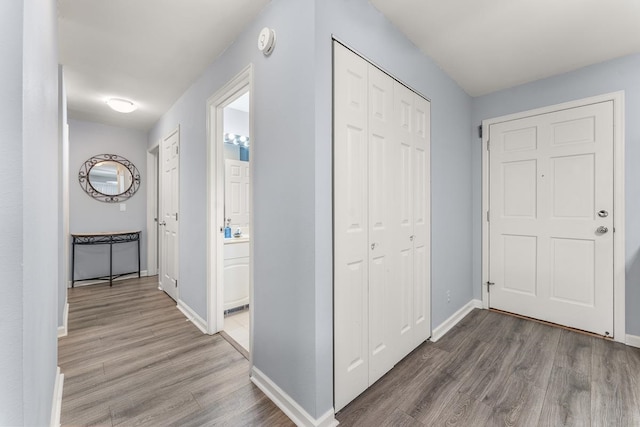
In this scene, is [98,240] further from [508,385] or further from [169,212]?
[508,385]

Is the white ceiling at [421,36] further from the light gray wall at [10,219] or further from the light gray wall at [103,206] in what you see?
the light gray wall at [103,206]

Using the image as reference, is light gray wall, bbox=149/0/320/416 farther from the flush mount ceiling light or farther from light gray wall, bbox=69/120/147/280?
light gray wall, bbox=69/120/147/280

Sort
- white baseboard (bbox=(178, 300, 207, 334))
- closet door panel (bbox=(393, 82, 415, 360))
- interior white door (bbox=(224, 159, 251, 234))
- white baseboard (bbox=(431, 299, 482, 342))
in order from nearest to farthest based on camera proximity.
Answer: closet door panel (bbox=(393, 82, 415, 360)) < white baseboard (bbox=(431, 299, 482, 342)) < white baseboard (bbox=(178, 300, 207, 334)) < interior white door (bbox=(224, 159, 251, 234))

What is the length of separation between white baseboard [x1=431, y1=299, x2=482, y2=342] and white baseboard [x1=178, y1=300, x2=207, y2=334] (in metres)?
2.11

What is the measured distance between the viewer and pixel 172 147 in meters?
3.33

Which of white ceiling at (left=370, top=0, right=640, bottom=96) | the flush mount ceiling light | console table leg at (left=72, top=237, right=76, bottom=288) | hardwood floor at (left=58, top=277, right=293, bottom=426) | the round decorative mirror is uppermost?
white ceiling at (left=370, top=0, right=640, bottom=96)

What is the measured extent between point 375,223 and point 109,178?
456 cm

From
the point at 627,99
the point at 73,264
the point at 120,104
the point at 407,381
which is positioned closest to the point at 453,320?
the point at 407,381

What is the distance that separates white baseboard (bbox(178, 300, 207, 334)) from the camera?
8.36 ft

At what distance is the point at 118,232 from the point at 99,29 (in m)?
3.19

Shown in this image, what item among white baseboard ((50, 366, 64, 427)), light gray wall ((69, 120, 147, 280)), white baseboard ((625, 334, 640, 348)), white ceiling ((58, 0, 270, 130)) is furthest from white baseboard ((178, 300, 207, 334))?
white baseboard ((625, 334, 640, 348))

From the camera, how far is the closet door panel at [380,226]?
1721mm

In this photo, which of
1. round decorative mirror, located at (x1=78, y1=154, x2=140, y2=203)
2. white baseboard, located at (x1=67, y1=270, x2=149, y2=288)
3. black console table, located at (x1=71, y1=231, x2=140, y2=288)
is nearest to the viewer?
black console table, located at (x1=71, y1=231, x2=140, y2=288)

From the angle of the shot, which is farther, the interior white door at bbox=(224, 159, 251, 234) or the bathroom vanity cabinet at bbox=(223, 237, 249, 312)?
the interior white door at bbox=(224, 159, 251, 234)
